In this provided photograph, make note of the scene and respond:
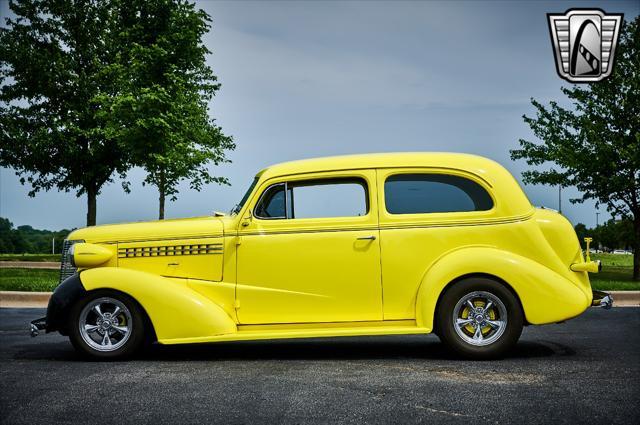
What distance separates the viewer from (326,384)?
5539 millimetres

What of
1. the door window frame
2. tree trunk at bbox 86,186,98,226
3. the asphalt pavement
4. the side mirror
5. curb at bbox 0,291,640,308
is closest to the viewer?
the asphalt pavement

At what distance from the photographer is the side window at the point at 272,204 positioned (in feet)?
23.0

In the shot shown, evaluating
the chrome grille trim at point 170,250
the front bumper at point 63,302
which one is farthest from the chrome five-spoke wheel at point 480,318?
the front bumper at point 63,302

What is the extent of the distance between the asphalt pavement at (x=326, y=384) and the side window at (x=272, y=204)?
1465 millimetres

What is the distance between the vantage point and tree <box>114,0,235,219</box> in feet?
81.6

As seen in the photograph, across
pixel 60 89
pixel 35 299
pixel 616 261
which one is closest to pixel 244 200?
pixel 35 299

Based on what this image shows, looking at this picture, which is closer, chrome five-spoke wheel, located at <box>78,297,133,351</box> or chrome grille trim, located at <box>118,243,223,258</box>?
chrome five-spoke wheel, located at <box>78,297,133,351</box>

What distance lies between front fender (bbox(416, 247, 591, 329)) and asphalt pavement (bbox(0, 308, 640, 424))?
0.48 m

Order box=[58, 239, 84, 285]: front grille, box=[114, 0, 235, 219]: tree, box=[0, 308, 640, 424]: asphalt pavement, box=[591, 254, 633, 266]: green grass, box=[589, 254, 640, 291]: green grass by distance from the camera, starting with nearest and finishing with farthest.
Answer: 1. box=[0, 308, 640, 424]: asphalt pavement
2. box=[58, 239, 84, 285]: front grille
3. box=[589, 254, 640, 291]: green grass
4. box=[114, 0, 235, 219]: tree
5. box=[591, 254, 633, 266]: green grass

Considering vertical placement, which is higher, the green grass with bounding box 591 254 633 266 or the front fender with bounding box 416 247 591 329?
the front fender with bounding box 416 247 591 329

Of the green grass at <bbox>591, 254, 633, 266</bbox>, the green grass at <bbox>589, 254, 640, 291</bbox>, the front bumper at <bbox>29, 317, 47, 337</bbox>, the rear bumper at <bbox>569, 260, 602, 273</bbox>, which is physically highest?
the rear bumper at <bbox>569, 260, 602, 273</bbox>

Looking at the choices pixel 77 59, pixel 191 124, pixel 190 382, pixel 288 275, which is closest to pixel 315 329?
pixel 288 275

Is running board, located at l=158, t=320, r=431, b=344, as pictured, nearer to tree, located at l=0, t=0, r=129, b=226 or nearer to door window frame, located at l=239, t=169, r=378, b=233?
door window frame, located at l=239, t=169, r=378, b=233

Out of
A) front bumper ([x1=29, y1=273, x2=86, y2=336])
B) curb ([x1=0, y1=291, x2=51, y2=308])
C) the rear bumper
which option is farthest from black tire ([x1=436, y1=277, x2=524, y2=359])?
curb ([x1=0, y1=291, x2=51, y2=308])
